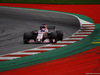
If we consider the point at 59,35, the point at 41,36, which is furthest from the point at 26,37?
the point at 59,35

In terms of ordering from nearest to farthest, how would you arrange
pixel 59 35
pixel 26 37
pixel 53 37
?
pixel 53 37 → pixel 26 37 → pixel 59 35

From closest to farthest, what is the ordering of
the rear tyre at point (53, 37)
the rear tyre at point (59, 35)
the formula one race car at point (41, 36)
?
the rear tyre at point (53, 37) < the formula one race car at point (41, 36) < the rear tyre at point (59, 35)

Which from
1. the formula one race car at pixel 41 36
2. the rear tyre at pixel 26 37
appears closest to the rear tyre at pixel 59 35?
the formula one race car at pixel 41 36

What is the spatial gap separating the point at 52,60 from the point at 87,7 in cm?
2248

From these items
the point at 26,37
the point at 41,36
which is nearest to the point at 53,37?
the point at 41,36

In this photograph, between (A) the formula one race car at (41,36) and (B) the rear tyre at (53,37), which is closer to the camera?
(B) the rear tyre at (53,37)

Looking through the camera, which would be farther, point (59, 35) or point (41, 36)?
point (59, 35)

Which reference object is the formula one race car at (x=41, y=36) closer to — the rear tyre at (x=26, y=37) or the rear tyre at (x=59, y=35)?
the rear tyre at (x=26, y=37)

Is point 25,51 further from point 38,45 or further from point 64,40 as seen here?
point 64,40

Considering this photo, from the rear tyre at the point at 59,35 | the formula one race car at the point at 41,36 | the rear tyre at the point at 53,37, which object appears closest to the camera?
the rear tyre at the point at 53,37

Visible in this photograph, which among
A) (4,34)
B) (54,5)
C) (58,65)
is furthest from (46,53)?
(54,5)

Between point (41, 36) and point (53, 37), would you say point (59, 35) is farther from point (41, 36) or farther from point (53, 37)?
point (41, 36)

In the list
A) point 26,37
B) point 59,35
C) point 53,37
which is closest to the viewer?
point 53,37

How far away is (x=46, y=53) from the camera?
45.2 ft
